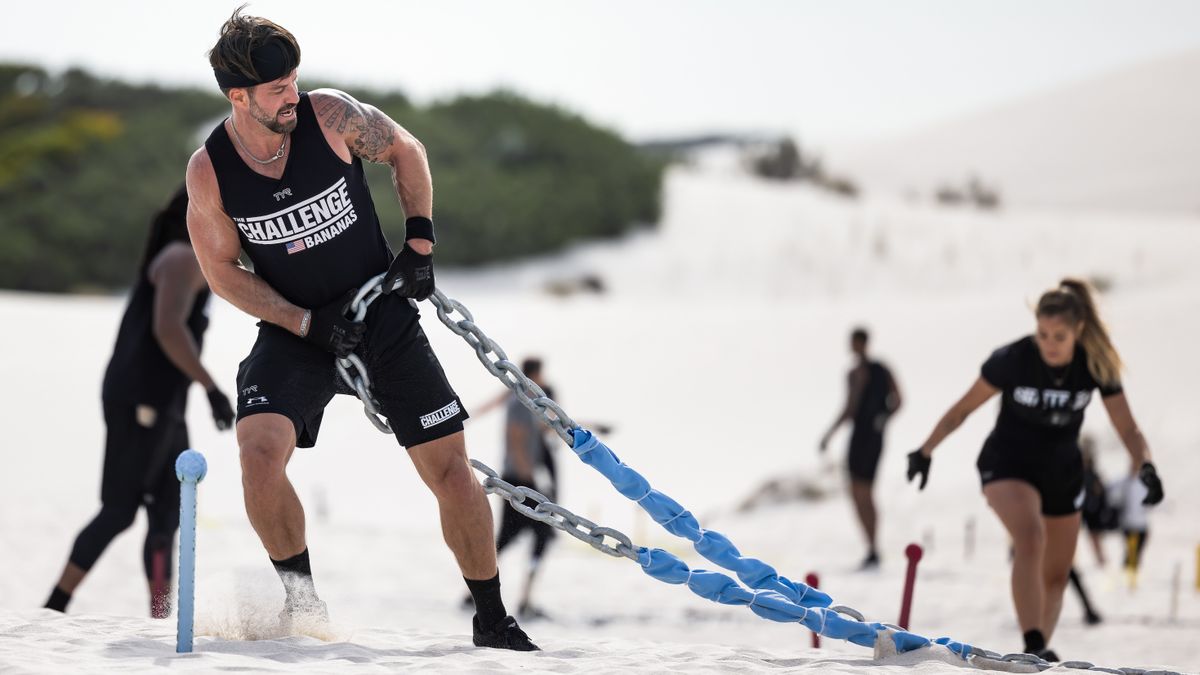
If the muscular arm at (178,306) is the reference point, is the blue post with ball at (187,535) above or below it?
below

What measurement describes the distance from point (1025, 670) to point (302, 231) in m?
2.87

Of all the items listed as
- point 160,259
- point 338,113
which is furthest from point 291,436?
point 160,259

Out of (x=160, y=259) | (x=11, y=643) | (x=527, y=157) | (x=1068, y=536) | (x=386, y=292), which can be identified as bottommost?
(x=11, y=643)

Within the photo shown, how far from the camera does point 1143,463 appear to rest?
6035 millimetres

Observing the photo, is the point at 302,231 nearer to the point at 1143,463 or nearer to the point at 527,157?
the point at 1143,463

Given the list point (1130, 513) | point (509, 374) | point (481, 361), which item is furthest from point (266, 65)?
point (1130, 513)

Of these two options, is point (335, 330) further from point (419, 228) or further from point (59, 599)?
point (59, 599)

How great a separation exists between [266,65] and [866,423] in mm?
7289

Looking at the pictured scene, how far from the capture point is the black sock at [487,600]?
4988mm

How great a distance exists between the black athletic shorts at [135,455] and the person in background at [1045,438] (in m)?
3.28

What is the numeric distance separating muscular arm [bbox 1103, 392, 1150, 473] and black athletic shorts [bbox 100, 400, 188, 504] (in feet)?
13.3

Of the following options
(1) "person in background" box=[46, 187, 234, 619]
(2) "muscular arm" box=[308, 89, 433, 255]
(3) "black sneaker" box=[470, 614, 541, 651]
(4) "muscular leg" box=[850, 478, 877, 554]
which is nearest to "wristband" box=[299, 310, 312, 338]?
(2) "muscular arm" box=[308, 89, 433, 255]

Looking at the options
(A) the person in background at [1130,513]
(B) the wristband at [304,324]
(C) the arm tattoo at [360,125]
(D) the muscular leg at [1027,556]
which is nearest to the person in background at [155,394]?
(B) the wristband at [304,324]

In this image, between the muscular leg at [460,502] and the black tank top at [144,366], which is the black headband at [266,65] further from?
the black tank top at [144,366]
